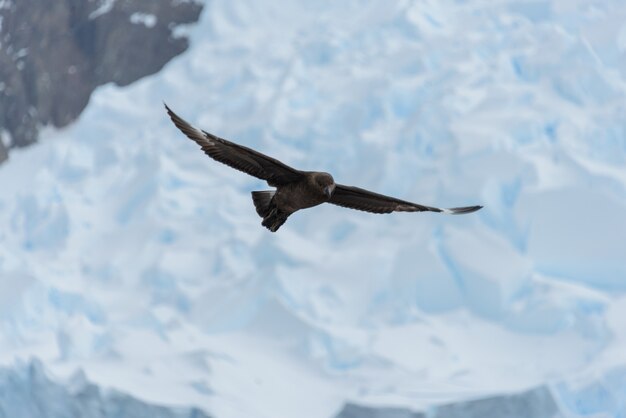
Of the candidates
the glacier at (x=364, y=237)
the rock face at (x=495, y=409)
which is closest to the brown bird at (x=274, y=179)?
the rock face at (x=495, y=409)

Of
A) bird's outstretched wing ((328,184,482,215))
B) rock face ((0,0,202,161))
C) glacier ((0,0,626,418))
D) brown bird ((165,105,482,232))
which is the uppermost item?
brown bird ((165,105,482,232))

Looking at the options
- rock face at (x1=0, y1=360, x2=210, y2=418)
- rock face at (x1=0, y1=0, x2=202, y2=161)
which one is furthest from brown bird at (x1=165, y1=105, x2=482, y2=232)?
rock face at (x1=0, y1=0, x2=202, y2=161)

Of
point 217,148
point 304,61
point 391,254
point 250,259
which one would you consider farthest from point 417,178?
point 217,148

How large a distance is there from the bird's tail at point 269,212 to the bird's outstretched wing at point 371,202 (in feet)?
1.37

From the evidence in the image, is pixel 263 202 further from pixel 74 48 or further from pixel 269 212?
pixel 74 48

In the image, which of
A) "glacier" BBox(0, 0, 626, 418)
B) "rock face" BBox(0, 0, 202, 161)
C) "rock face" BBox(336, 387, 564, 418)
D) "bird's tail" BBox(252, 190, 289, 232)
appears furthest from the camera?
"rock face" BBox(0, 0, 202, 161)

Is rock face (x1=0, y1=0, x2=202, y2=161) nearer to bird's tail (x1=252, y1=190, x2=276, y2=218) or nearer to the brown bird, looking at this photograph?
bird's tail (x1=252, y1=190, x2=276, y2=218)

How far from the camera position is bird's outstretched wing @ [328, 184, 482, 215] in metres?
8.23

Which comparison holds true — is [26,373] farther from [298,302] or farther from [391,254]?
[391,254]

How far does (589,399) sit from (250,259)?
8866 millimetres

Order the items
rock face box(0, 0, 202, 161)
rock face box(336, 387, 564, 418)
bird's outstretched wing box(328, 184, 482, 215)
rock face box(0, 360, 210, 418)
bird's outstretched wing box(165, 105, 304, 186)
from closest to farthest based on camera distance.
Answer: bird's outstretched wing box(165, 105, 304, 186), bird's outstretched wing box(328, 184, 482, 215), rock face box(336, 387, 564, 418), rock face box(0, 360, 210, 418), rock face box(0, 0, 202, 161)

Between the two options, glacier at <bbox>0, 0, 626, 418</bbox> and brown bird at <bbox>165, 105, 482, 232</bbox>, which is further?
glacier at <bbox>0, 0, 626, 418</bbox>

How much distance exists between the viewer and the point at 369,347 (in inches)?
982

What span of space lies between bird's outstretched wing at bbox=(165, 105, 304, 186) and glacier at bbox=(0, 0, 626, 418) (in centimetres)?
1529
